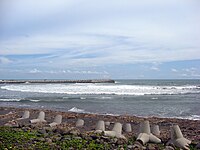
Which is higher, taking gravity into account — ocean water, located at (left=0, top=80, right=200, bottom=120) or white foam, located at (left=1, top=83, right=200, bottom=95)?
white foam, located at (left=1, top=83, right=200, bottom=95)

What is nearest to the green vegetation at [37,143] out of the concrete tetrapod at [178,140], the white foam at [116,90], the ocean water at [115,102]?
the concrete tetrapod at [178,140]

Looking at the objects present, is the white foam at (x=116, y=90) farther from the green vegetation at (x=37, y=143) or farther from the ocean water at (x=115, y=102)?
the green vegetation at (x=37, y=143)

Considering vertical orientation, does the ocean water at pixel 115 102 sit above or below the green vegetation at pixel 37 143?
below

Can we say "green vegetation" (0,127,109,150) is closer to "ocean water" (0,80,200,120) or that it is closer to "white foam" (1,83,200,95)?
"ocean water" (0,80,200,120)

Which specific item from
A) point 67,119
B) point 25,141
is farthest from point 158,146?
point 67,119

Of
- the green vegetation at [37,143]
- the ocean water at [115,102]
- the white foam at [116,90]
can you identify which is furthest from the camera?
the white foam at [116,90]

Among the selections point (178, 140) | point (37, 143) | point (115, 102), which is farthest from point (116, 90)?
point (37, 143)

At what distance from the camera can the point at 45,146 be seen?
8.62m

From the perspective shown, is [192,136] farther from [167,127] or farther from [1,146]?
[1,146]

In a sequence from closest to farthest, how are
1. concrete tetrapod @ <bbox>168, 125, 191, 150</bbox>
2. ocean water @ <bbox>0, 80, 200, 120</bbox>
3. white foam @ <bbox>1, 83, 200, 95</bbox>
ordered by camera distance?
concrete tetrapod @ <bbox>168, 125, 191, 150</bbox> → ocean water @ <bbox>0, 80, 200, 120</bbox> → white foam @ <bbox>1, 83, 200, 95</bbox>

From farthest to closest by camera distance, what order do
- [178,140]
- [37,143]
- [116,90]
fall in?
[116,90] → [178,140] → [37,143]

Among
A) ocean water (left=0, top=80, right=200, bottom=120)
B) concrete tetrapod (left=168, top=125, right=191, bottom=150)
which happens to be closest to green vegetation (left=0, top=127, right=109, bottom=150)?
concrete tetrapod (left=168, top=125, right=191, bottom=150)

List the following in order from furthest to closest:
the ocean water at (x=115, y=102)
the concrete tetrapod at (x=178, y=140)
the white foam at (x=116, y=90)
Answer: the white foam at (x=116, y=90), the ocean water at (x=115, y=102), the concrete tetrapod at (x=178, y=140)

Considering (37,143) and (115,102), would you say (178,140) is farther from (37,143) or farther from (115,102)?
(115,102)
